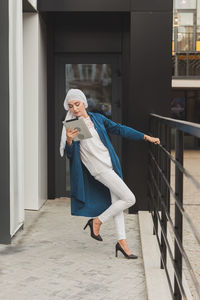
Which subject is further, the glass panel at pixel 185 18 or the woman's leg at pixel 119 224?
the glass panel at pixel 185 18

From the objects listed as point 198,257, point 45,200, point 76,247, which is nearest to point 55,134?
point 45,200

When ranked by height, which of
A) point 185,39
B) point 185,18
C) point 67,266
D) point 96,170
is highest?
point 185,18

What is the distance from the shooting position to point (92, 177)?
559 centimetres

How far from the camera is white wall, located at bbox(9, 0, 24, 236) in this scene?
5840 millimetres

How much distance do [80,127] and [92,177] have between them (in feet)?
2.39

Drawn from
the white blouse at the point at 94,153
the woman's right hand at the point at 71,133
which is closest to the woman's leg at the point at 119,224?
the white blouse at the point at 94,153

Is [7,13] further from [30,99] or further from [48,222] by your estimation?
[48,222]

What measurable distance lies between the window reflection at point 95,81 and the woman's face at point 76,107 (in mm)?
3443

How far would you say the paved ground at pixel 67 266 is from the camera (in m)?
4.31

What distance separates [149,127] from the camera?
7.60 m

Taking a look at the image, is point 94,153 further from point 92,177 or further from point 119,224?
point 119,224

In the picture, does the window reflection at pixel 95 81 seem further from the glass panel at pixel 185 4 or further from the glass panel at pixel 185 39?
the glass panel at pixel 185 4

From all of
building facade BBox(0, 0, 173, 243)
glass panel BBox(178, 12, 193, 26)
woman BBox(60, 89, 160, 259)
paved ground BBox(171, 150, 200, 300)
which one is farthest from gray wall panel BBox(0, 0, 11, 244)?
glass panel BBox(178, 12, 193, 26)

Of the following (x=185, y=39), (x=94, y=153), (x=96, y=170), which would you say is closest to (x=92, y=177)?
(x=96, y=170)
